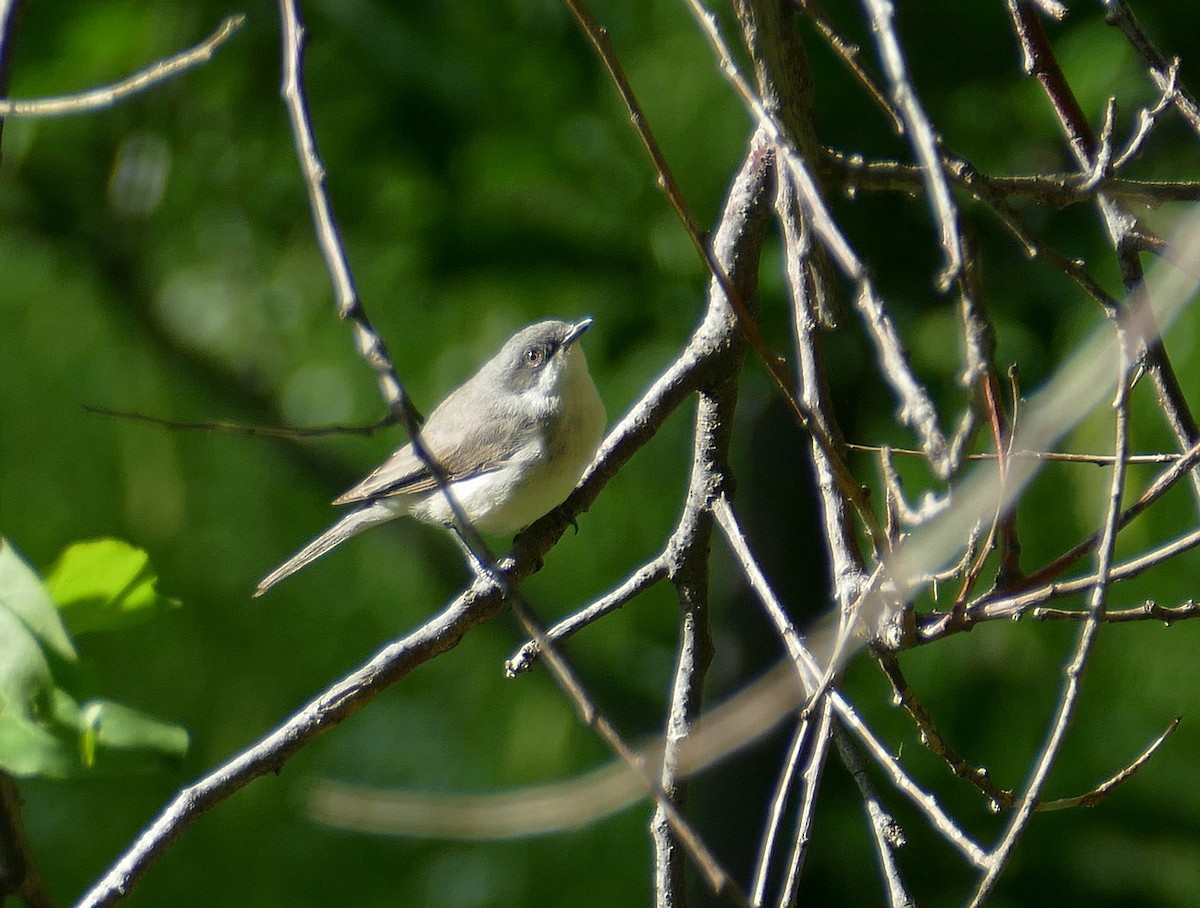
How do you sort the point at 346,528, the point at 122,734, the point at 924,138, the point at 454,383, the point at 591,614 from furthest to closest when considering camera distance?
the point at 454,383 < the point at 346,528 < the point at 591,614 < the point at 122,734 < the point at 924,138

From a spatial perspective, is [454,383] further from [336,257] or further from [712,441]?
[336,257]

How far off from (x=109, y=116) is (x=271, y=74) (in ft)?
3.33

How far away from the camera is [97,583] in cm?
206

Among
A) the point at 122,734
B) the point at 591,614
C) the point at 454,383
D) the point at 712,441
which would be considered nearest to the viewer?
the point at 122,734

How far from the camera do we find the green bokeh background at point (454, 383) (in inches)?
178

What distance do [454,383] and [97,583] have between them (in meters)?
4.45

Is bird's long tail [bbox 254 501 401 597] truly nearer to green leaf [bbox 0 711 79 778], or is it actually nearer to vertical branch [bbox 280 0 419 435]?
green leaf [bbox 0 711 79 778]

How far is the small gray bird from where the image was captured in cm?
468

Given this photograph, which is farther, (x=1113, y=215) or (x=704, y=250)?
(x=1113, y=215)

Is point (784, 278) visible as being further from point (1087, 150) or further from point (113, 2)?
point (113, 2)

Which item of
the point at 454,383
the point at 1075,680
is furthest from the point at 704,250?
the point at 454,383

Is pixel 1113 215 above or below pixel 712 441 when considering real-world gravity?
above

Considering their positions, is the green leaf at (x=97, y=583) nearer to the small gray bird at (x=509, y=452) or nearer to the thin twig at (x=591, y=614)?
the thin twig at (x=591, y=614)

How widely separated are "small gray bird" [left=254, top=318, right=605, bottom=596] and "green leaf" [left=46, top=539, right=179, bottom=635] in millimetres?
2521
